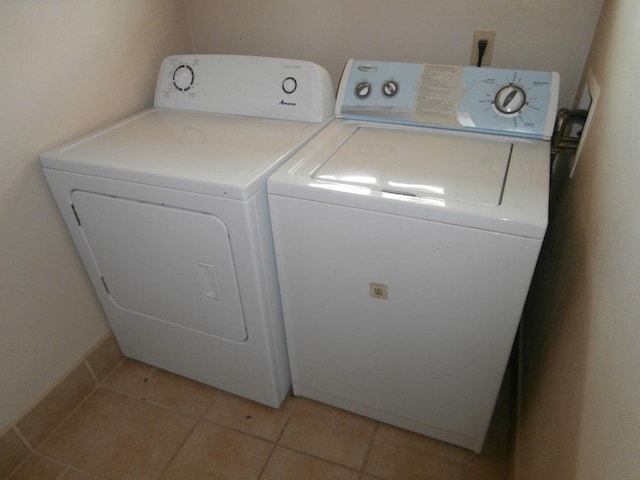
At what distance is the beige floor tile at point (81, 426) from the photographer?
1.50 m

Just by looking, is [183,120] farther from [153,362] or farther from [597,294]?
[597,294]

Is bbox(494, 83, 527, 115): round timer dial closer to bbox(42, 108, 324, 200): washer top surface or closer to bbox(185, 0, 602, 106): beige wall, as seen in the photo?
bbox(185, 0, 602, 106): beige wall

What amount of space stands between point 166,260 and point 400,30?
46.6 inches

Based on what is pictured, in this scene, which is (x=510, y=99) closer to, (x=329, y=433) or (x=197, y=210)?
(x=197, y=210)

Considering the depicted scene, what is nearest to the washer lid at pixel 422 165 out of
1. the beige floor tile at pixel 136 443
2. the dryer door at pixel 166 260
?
the dryer door at pixel 166 260

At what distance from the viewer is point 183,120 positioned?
155 cm

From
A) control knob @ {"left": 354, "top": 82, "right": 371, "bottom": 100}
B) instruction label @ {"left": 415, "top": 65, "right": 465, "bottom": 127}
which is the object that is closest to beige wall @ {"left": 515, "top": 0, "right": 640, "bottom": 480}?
instruction label @ {"left": 415, "top": 65, "right": 465, "bottom": 127}

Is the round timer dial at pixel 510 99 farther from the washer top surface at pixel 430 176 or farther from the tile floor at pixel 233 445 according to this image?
the tile floor at pixel 233 445

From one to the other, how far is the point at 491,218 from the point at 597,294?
9.7 inches

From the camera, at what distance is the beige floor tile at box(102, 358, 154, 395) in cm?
171

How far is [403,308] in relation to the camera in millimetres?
1180

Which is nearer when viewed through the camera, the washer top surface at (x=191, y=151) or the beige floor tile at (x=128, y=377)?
the washer top surface at (x=191, y=151)

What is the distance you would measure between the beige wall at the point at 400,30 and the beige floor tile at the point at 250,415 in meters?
1.36

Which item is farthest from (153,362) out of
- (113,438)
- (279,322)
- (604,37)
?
(604,37)
